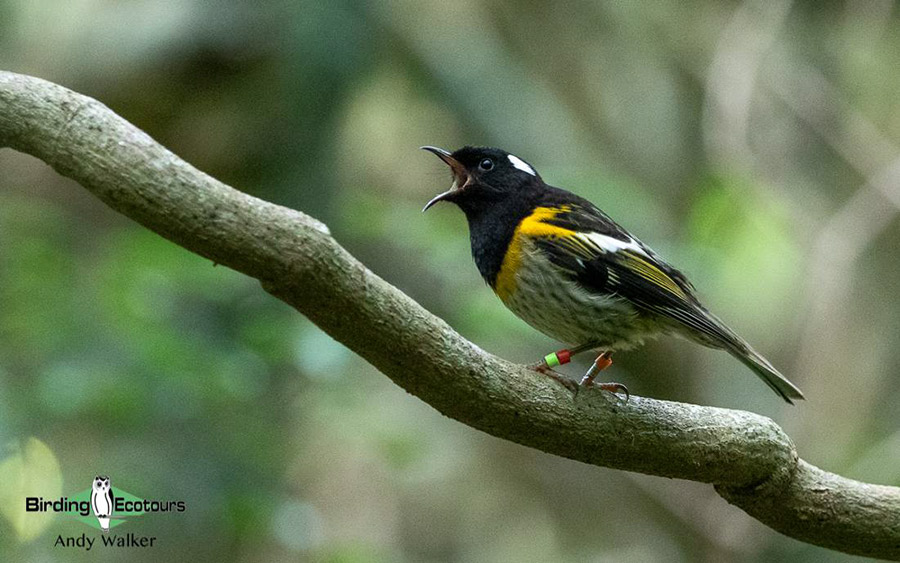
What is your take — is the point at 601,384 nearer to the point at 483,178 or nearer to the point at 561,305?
the point at 561,305

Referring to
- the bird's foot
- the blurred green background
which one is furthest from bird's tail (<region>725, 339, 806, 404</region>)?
the blurred green background

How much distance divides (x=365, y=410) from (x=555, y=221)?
2.78 metres

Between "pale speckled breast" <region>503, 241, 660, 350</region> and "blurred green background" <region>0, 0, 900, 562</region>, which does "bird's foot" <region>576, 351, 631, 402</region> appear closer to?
"pale speckled breast" <region>503, 241, 660, 350</region>

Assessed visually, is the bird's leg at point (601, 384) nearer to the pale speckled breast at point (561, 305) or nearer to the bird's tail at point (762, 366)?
the pale speckled breast at point (561, 305)

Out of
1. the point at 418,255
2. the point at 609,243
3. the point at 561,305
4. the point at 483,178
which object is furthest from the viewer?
the point at 418,255

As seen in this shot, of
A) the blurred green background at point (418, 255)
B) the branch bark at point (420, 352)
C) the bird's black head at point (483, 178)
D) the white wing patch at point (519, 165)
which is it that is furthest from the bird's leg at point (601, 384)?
the blurred green background at point (418, 255)

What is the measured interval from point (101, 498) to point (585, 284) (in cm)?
243

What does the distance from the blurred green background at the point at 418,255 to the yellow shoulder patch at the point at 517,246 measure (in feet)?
2.98

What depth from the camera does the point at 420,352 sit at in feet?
9.97

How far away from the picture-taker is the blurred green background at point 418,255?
5.06 metres

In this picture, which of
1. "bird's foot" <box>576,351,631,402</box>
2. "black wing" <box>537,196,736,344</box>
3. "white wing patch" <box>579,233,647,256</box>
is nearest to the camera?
"bird's foot" <box>576,351,631,402</box>

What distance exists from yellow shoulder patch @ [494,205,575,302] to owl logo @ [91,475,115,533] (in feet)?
6.66

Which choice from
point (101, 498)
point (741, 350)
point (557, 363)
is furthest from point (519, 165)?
point (101, 498)

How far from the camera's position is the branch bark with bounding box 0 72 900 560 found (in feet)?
8.54
